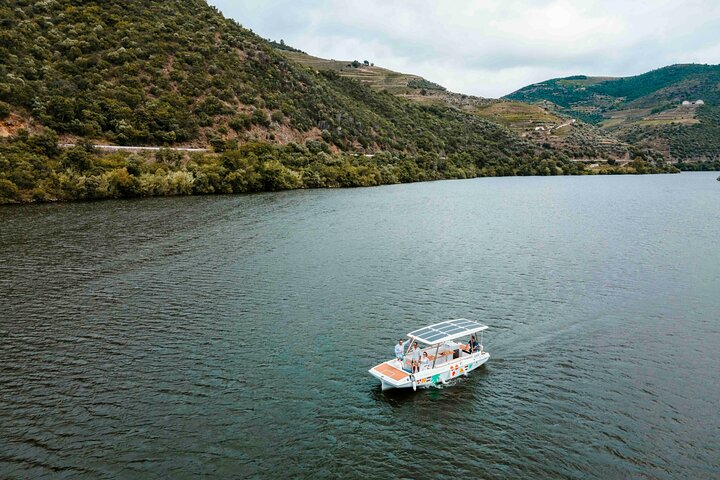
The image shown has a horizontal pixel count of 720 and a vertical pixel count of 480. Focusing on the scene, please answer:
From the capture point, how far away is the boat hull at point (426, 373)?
31300 mm

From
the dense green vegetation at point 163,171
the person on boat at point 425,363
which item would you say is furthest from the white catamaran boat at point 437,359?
the dense green vegetation at point 163,171

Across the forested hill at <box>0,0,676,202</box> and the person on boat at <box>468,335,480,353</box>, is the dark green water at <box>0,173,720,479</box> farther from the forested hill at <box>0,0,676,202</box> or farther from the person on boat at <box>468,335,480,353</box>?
the forested hill at <box>0,0,676,202</box>

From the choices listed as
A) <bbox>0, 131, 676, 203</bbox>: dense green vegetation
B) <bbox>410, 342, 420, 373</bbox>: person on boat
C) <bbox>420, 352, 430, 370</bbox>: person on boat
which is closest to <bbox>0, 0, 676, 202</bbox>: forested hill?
<bbox>0, 131, 676, 203</bbox>: dense green vegetation

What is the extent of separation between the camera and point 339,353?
36.5 metres

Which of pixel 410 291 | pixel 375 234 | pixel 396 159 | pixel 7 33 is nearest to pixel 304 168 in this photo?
pixel 396 159

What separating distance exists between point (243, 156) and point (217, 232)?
5941 centimetres

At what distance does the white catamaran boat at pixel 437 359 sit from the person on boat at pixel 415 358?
0.76 feet

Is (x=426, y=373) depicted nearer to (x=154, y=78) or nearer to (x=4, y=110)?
(x=4, y=110)

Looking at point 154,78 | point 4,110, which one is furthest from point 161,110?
point 4,110

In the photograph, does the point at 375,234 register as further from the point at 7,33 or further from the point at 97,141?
the point at 7,33

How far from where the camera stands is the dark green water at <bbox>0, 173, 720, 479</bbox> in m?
25.3

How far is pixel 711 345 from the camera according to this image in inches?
1507

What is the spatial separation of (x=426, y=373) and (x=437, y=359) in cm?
250

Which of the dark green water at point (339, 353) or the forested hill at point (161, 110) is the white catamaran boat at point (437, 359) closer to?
the dark green water at point (339, 353)
